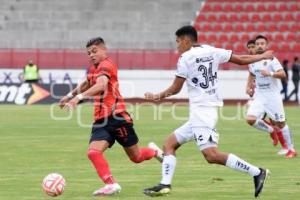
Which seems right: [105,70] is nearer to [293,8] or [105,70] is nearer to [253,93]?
[253,93]

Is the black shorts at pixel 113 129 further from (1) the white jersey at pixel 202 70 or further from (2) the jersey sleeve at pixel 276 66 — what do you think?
(2) the jersey sleeve at pixel 276 66

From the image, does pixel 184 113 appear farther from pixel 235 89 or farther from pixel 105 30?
pixel 105 30

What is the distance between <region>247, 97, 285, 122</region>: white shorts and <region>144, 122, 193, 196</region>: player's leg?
6.35 metres

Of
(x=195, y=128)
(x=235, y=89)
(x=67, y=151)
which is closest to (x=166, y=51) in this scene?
(x=235, y=89)

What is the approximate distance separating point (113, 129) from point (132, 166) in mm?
3460

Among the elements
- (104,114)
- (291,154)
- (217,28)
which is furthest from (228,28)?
(104,114)

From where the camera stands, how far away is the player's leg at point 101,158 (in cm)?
1130

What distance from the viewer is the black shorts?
459 inches

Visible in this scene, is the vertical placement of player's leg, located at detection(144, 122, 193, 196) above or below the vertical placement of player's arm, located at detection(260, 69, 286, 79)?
below

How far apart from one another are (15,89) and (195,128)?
26994mm

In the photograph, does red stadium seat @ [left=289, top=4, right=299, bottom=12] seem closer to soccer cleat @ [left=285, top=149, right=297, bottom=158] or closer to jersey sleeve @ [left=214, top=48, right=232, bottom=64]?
soccer cleat @ [left=285, top=149, right=297, bottom=158]

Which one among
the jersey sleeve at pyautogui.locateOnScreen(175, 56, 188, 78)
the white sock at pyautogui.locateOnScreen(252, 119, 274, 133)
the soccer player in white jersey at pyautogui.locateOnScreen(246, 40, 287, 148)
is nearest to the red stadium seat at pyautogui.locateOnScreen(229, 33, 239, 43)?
the soccer player in white jersey at pyautogui.locateOnScreen(246, 40, 287, 148)

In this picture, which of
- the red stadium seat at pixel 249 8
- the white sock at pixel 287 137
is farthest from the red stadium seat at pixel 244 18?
the white sock at pixel 287 137

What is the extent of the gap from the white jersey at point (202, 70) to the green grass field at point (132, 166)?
4.12ft
